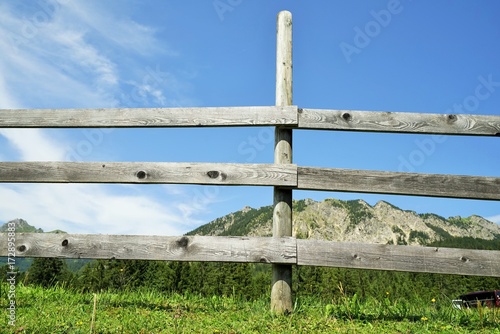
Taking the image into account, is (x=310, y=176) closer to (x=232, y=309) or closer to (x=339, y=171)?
(x=339, y=171)

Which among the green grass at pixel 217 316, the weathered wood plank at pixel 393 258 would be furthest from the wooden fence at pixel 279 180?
the green grass at pixel 217 316

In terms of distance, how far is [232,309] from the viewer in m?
4.43

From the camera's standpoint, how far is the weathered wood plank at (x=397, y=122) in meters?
4.72

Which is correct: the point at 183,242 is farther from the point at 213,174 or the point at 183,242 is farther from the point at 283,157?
the point at 283,157

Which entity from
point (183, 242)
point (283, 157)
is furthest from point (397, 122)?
point (183, 242)

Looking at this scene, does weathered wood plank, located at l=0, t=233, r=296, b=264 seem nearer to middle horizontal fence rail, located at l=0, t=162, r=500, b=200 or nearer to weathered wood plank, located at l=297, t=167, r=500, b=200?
middle horizontal fence rail, located at l=0, t=162, r=500, b=200

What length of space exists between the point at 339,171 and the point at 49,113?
12.4ft

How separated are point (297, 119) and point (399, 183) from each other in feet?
4.57

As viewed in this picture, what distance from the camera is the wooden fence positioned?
4344 mm

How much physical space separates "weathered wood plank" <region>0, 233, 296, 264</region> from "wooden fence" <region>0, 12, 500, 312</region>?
0.04ft

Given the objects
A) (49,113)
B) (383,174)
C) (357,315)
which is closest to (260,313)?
(357,315)

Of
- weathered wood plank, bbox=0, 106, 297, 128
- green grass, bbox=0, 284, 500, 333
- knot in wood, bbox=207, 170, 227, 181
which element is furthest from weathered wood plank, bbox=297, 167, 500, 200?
green grass, bbox=0, 284, 500, 333

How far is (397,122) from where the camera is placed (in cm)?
480

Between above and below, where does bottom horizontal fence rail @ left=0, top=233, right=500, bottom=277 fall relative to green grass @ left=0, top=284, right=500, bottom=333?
above
